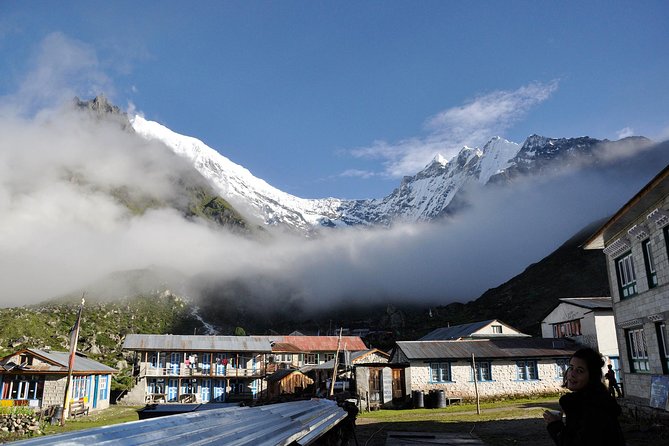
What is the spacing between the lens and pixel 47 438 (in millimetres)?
3312

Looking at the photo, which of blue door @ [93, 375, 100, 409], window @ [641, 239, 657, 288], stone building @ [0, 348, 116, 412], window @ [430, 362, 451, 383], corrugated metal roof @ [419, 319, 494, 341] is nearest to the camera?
window @ [641, 239, 657, 288]

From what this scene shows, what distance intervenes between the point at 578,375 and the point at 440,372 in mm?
32580

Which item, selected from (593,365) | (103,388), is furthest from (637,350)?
(103,388)

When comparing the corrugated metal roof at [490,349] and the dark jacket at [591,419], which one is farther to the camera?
the corrugated metal roof at [490,349]

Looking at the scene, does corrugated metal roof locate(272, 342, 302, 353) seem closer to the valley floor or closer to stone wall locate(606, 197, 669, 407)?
the valley floor

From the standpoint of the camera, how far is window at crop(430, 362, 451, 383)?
34.1 metres

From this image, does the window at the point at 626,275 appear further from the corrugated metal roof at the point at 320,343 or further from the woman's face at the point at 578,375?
the corrugated metal roof at the point at 320,343

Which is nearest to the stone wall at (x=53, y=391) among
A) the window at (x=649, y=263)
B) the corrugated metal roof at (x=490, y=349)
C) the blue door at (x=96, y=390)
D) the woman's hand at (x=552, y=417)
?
the blue door at (x=96, y=390)

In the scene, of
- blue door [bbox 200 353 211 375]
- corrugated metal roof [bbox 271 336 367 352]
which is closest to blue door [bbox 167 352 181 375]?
blue door [bbox 200 353 211 375]

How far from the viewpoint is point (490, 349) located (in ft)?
117

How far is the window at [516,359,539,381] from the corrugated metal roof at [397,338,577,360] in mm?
614

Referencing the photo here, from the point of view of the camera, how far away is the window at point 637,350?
18.8 meters

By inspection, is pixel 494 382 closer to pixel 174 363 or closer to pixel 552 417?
pixel 174 363

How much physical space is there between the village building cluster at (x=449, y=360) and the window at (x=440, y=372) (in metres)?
0.07
